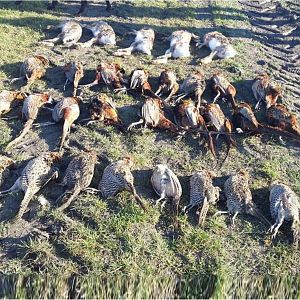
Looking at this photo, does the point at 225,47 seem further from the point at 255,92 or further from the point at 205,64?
the point at 255,92

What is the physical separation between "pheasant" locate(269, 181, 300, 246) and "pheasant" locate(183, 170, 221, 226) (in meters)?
0.72

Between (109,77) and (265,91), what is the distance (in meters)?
2.69

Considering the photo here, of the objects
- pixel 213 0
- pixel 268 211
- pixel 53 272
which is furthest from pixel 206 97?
pixel 213 0

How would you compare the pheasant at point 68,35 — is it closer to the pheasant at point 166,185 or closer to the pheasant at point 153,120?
the pheasant at point 153,120

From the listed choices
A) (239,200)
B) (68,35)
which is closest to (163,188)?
(239,200)

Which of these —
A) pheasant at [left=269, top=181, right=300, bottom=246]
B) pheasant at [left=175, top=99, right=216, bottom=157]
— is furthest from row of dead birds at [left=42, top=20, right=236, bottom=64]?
pheasant at [left=269, top=181, right=300, bottom=246]

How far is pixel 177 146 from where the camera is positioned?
269 inches

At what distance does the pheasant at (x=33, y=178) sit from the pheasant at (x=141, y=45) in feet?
11.7

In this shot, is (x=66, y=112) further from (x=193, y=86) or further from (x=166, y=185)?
(x=193, y=86)

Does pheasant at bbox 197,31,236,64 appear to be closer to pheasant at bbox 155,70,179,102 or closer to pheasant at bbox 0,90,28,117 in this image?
pheasant at bbox 155,70,179,102

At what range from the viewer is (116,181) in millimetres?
5941

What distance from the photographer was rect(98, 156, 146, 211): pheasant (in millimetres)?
5879

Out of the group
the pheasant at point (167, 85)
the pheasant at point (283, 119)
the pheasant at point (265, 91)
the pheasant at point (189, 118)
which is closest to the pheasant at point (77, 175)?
the pheasant at point (189, 118)

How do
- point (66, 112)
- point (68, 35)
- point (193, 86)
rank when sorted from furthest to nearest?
1. point (68, 35)
2. point (193, 86)
3. point (66, 112)
